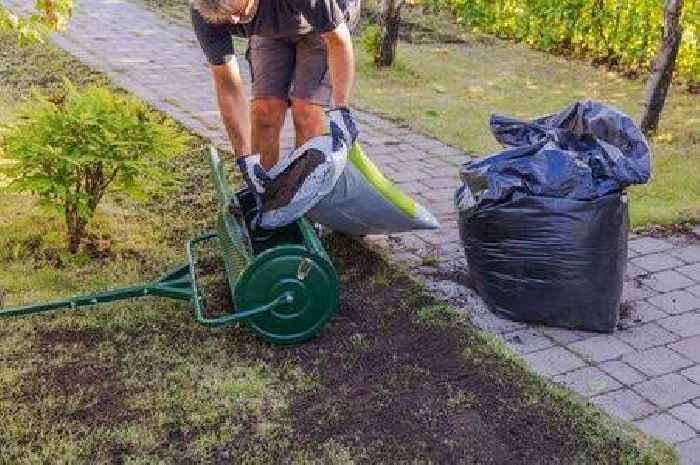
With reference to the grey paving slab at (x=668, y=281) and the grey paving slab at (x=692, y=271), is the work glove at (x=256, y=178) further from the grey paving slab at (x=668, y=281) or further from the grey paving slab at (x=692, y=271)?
the grey paving slab at (x=692, y=271)

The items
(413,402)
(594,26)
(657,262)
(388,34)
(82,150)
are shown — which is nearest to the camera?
(413,402)

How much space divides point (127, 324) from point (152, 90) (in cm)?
446

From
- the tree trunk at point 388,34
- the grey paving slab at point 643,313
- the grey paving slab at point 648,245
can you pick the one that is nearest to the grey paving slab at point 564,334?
the grey paving slab at point 643,313

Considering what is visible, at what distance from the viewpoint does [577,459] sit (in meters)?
3.04

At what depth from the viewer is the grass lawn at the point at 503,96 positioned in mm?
5789

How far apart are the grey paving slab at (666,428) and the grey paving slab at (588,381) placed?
23cm

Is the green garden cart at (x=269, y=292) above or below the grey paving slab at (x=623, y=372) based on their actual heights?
above

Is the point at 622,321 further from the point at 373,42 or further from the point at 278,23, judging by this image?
the point at 373,42

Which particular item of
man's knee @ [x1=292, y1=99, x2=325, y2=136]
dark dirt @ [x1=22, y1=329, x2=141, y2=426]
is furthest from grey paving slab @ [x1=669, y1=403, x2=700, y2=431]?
man's knee @ [x1=292, y1=99, x2=325, y2=136]

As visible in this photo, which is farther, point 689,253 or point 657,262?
point 689,253

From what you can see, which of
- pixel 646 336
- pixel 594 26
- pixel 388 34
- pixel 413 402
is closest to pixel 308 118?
pixel 413 402

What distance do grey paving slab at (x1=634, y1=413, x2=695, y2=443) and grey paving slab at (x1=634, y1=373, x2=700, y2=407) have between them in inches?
4.2

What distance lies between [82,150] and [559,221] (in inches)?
84.7

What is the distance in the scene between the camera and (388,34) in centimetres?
891
